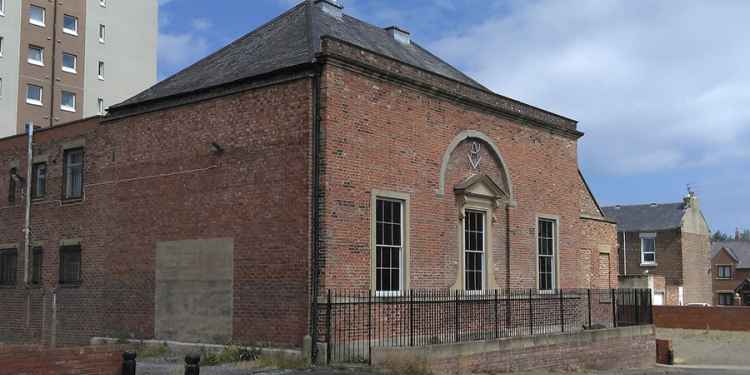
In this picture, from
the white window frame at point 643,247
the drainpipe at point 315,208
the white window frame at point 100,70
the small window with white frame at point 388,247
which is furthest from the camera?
the white window frame at point 100,70

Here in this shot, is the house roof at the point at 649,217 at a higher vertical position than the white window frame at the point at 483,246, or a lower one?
higher

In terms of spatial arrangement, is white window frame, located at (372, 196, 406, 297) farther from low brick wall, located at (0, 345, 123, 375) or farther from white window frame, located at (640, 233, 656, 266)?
white window frame, located at (640, 233, 656, 266)

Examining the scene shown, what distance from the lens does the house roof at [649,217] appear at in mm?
56406

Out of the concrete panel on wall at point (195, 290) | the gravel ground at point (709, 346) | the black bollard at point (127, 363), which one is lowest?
the gravel ground at point (709, 346)

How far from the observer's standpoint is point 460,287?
2128 centimetres

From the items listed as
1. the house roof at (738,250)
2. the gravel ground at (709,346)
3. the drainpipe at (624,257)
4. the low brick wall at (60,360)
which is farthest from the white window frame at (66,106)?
the house roof at (738,250)

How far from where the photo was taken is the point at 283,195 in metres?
18.5

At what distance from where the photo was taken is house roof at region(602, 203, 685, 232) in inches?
2221

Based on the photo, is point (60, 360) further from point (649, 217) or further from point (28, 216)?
point (649, 217)

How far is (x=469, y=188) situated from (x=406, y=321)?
446 centimetres

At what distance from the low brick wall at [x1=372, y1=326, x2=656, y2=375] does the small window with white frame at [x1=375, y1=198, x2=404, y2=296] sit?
245 cm

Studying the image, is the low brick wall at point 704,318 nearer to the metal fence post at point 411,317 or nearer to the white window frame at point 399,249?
the white window frame at point 399,249

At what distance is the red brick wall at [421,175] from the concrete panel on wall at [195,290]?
3.19 meters

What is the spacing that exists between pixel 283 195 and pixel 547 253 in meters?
9.99
